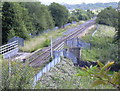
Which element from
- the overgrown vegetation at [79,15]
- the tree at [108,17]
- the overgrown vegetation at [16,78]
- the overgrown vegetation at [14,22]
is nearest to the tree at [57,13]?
the overgrown vegetation at [79,15]

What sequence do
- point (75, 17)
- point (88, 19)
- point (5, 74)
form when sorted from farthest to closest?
point (88, 19) → point (75, 17) → point (5, 74)

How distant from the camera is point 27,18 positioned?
1903 centimetres

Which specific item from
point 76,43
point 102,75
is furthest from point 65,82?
point 76,43

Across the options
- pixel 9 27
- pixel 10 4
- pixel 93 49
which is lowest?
pixel 93 49

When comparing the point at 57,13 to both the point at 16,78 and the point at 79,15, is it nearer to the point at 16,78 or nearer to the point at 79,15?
the point at 79,15

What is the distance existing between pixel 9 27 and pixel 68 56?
5.84 m

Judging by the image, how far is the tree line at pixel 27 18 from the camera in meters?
15.9

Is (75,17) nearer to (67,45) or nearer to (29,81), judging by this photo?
(67,45)

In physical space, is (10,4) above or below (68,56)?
above

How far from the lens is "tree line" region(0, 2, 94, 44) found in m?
15.9

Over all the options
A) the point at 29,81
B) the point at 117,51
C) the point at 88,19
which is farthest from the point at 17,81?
the point at 88,19

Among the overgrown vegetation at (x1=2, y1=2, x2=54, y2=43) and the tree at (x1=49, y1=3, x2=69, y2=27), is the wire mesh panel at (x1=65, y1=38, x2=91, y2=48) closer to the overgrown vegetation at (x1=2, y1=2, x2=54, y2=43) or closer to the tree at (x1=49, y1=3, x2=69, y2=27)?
the overgrown vegetation at (x1=2, y1=2, x2=54, y2=43)

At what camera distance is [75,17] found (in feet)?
104

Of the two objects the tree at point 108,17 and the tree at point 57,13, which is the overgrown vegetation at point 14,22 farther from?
the tree at point 108,17
